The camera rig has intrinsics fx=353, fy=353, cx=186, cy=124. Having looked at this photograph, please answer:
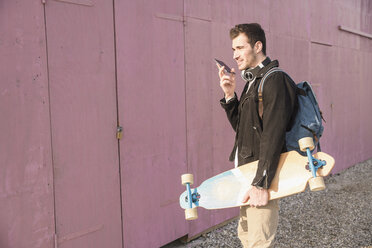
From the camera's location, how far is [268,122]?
6.48 feet

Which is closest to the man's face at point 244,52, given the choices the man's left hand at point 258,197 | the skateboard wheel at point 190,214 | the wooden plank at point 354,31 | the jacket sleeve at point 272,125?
the jacket sleeve at point 272,125

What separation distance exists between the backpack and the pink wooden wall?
5.01 ft

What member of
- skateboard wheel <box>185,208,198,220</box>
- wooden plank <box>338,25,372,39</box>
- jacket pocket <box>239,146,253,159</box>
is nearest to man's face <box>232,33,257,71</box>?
jacket pocket <box>239,146,253,159</box>

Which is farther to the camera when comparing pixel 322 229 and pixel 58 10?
pixel 322 229

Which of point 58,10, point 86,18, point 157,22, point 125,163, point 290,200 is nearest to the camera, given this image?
point 58,10

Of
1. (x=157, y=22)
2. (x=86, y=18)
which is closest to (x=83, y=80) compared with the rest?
(x=86, y=18)

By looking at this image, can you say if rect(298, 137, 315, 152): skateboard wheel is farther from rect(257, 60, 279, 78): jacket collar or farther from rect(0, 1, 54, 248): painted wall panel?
rect(0, 1, 54, 248): painted wall panel

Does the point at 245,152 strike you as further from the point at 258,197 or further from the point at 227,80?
the point at 227,80

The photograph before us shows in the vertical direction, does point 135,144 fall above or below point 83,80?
below

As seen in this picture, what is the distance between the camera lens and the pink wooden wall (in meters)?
2.54

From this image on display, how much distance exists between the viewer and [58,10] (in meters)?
2.71

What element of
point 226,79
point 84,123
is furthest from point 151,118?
point 226,79

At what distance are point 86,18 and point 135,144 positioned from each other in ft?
3.95

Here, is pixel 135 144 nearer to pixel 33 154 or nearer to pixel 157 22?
pixel 33 154
